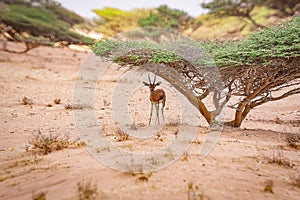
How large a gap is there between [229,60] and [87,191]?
140 inches

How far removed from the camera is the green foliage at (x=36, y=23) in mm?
16328

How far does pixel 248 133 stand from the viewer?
5.43m

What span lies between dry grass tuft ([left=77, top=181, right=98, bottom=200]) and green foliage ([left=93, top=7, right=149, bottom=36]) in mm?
30710

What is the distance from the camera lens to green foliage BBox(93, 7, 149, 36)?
32094mm

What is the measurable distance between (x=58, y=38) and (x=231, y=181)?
1829 cm

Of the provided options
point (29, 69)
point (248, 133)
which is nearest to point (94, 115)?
point (248, 133)

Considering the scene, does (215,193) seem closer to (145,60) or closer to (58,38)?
(145,60)

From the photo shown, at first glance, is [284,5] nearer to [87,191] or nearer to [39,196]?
[87,191]

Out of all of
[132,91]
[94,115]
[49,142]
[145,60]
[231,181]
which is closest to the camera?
[231,181]

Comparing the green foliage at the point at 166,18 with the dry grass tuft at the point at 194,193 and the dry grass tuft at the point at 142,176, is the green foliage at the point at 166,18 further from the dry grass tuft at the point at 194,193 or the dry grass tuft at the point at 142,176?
the dry grass tuft at the point at 194,193

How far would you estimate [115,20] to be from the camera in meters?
32.1

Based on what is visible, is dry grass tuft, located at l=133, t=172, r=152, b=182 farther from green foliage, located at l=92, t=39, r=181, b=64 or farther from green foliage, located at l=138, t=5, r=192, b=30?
green foliage, located at l=138, t=5, r=192, b=30

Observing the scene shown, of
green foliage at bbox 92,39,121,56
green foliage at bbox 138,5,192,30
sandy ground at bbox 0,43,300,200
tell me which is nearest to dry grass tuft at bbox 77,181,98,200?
sandy ground at bbox 0,43,300,200

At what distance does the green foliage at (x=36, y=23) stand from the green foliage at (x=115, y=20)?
1242 cm
